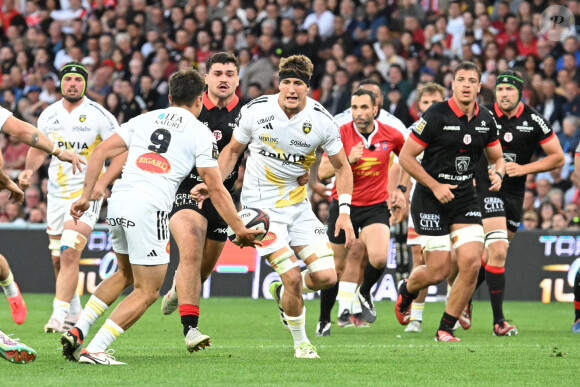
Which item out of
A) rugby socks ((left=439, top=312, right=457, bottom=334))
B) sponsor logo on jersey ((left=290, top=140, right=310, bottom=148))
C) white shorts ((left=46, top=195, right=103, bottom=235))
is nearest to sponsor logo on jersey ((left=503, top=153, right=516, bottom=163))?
rugby socks ((left=439, top=312, right=457, bottom=334))

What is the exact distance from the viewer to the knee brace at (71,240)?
12227 millimetres

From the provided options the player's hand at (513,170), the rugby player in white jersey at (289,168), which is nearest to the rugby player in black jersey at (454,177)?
the player's hand at (513,170)

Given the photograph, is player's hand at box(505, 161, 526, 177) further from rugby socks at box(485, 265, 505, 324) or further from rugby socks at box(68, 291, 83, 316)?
rugby socks at box(68, 291, 83, 316)

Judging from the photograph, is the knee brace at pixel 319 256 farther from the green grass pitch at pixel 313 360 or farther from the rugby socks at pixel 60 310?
the rugby socks at pixel 60 310

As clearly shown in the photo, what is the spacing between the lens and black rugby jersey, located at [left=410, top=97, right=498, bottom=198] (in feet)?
36.2

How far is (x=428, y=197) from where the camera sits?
443 inches

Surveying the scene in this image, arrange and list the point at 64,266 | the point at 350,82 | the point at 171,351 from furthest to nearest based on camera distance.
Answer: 1. the point at 350,82
2. the point at 64,266
3. the point at 171,351

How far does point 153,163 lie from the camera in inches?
329

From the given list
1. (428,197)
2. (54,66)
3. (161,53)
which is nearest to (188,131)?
(428,197)

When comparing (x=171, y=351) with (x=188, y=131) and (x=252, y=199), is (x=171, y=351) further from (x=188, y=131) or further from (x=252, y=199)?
(x=188, y=131)

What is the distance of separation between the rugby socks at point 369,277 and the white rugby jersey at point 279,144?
136 inches

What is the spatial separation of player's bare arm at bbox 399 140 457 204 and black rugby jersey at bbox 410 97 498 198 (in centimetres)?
9

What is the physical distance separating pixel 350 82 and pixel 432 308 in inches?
235

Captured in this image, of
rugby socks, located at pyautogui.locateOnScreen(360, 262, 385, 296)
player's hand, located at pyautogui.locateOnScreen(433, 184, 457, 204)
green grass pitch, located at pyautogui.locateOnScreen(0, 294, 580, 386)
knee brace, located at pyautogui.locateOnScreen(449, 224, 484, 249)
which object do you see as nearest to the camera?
green grass pitch, located at pyautogui.locateOnScreen(0, 294, 580, 386)
